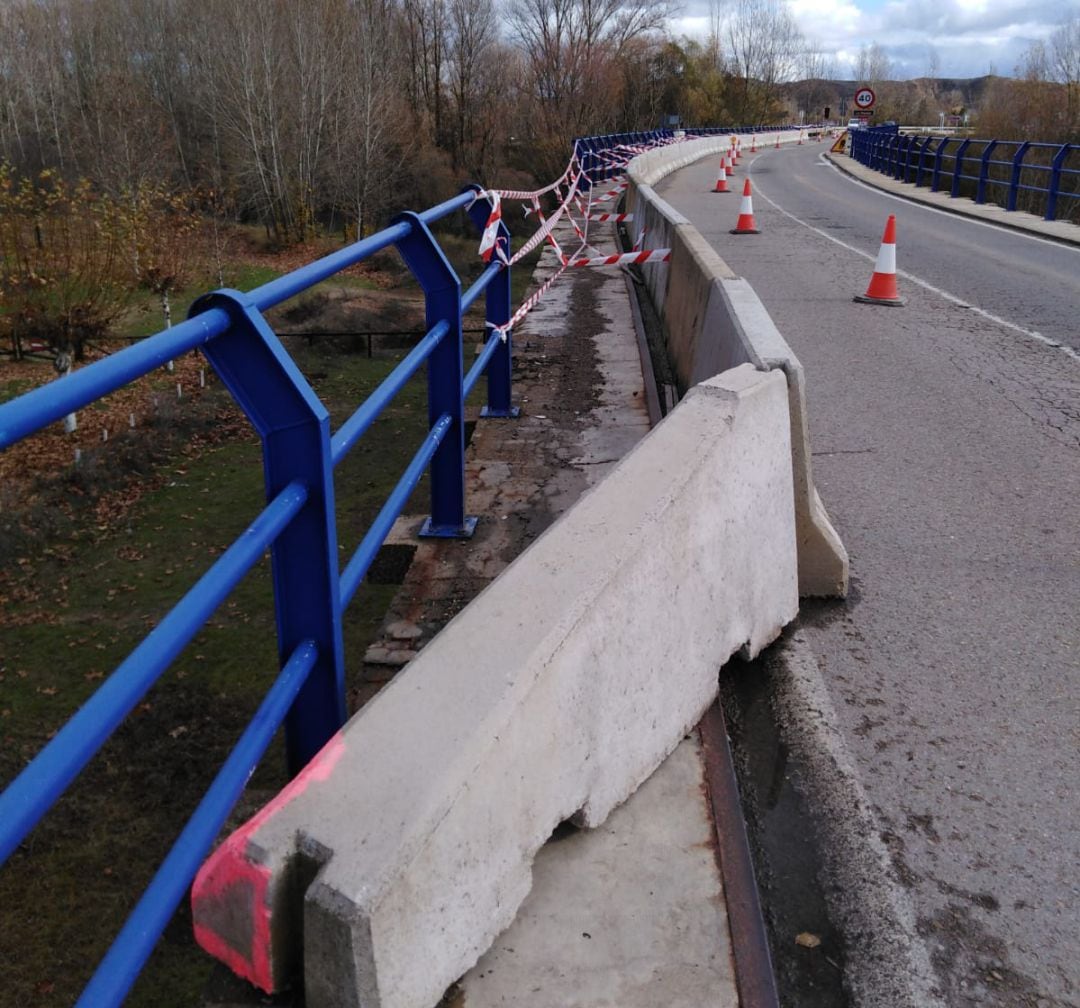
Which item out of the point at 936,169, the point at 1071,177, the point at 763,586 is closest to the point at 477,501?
the point at 763,586

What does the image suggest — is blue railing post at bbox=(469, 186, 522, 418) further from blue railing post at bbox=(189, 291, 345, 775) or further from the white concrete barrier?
blue railing post at bbox=(189, 291, 345, 775)

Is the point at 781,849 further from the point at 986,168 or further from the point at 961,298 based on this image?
the point at 986,168

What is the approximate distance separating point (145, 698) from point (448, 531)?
5.02 metres

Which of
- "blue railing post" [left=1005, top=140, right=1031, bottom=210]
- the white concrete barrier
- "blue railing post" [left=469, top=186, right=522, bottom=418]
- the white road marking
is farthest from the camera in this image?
"blue railing post" [left=1005, top=140, right=1031, bottom=210]

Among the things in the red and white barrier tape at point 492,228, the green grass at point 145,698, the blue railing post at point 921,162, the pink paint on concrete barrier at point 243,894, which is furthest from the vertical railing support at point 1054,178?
the pink paint on concrete barrier at point 243,894

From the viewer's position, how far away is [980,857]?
2.52 meters

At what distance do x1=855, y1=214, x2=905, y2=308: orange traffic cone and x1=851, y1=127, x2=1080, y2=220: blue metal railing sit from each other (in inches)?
393

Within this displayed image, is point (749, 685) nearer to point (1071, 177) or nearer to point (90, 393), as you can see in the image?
point (90, 393)

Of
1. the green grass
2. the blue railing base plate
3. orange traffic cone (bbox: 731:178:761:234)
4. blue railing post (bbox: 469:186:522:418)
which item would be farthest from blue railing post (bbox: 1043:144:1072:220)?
the blue railing base plate

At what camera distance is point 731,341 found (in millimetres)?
4805

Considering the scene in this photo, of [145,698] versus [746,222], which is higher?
[746,222]

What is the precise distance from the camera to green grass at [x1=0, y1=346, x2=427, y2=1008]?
554cm

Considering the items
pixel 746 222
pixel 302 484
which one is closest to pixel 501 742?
pixel 302 484

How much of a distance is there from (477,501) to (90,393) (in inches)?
154
